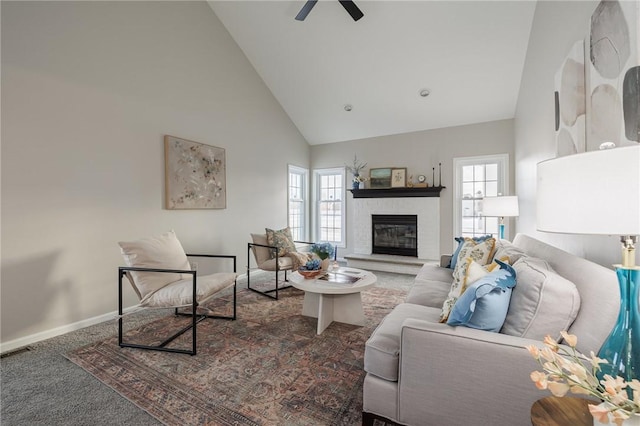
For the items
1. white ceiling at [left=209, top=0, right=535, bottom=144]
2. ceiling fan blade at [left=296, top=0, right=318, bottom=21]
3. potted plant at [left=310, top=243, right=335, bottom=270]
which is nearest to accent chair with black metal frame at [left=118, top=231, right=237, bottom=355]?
potted plant at [left=310, top=243, right=335, bottom=270]

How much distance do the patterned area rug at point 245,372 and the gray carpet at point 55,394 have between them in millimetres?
63

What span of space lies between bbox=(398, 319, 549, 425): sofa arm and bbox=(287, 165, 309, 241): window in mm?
4383

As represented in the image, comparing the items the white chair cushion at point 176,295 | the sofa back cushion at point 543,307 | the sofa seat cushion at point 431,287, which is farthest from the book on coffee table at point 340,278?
the sofa back cushion at point 543,307

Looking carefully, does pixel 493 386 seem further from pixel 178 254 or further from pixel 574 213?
pixel 178 254

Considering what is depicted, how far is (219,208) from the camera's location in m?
4.05

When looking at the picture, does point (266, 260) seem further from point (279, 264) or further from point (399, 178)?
point (399, 178)

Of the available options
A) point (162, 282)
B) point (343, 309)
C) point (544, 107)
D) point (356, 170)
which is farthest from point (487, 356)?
point (356, 170)

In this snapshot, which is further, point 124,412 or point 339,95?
point 339,95

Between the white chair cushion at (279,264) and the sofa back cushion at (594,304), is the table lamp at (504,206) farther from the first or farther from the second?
the white chair cushion at (279,264)

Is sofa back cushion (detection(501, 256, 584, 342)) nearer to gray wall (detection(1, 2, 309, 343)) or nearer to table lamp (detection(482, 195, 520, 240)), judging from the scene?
table lamp (detection(482, 195, 520, 240))

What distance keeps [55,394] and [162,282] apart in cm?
89

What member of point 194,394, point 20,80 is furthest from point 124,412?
point 20,80

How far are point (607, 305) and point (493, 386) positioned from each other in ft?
1.71

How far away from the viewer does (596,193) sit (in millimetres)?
790
